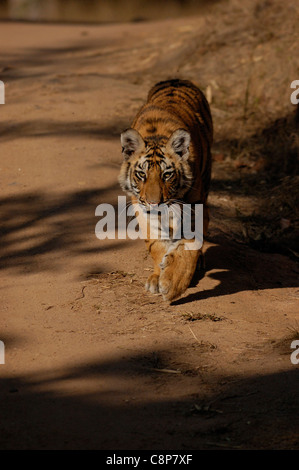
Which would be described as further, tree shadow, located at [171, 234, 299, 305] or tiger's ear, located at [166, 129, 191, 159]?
tree shadow, located at [171, 234, 299, 305]

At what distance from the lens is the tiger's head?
5004 millimetres

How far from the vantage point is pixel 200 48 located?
11867mm

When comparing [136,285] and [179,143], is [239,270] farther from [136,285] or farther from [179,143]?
[179,143]

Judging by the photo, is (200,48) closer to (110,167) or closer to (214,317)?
(110,167)

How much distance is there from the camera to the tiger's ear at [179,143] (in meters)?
5.05

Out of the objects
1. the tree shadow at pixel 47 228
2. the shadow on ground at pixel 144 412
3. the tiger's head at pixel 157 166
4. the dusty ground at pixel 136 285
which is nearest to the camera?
the shadow on ground at pixel 144 412

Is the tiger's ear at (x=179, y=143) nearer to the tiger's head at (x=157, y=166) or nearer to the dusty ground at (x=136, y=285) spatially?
the tiger's head at (x=157, y=166)

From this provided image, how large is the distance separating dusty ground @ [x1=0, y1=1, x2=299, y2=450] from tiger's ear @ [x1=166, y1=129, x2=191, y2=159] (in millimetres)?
1024

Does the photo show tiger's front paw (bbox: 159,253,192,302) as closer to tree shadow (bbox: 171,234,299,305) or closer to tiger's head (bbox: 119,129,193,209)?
tree shadow (bbox: 171,234,299,305)

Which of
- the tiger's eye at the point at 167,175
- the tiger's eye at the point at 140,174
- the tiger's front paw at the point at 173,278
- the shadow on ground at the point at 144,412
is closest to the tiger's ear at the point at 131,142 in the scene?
the tiger's eye at the point at 140,174

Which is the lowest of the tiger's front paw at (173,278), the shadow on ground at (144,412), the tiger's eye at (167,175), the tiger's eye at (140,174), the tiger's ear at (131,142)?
the shadow on ground at (144,412)

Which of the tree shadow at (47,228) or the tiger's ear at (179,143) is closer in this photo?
the tiger's ear at (179,143)

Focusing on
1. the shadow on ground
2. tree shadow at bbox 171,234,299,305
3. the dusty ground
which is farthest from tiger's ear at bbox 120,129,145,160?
the shadow on ground

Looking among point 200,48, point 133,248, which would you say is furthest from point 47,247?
point 200,48
